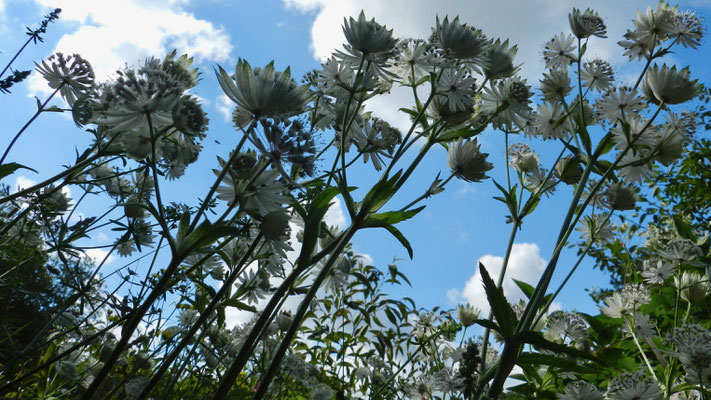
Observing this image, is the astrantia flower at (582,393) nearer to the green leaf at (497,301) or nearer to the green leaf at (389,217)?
the green leaf at (497,301)

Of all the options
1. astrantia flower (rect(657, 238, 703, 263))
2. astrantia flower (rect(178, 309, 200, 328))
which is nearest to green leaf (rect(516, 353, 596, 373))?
astrantia flower (rect(657, 238, 703, 263))

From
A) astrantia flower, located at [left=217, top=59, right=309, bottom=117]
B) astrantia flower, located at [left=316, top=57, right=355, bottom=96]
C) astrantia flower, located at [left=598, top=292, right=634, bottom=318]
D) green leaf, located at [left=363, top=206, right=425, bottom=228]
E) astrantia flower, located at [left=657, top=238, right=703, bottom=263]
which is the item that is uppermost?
astrantia flower, located at [left=657, top=238, right=703, bottom=263]

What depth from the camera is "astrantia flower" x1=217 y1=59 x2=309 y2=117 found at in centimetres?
114

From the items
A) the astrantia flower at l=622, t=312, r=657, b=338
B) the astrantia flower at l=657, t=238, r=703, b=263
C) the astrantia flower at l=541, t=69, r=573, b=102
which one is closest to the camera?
the astrantia flower at l=541, t=69, r=573, b=102

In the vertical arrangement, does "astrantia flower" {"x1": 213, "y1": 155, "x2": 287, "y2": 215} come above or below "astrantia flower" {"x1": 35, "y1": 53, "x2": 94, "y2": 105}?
below

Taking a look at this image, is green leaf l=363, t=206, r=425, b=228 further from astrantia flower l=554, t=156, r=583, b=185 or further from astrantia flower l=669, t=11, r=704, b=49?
astrantia flower l=669, t=11, r=704, b=49

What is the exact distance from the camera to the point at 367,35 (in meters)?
1.52

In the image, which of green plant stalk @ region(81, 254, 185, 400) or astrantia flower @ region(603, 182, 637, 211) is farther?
astrantia flower @ region(603, 182, 637, 211)

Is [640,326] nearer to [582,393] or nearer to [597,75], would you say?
[582,393]

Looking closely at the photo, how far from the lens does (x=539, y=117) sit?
2.19m

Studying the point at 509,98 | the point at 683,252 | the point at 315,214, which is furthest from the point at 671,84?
the point at 315,214

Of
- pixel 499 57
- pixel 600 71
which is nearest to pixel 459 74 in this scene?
pixel 499 57

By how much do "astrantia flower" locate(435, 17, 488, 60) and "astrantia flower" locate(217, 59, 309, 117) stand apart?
591mm

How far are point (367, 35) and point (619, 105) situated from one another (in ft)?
3.80
